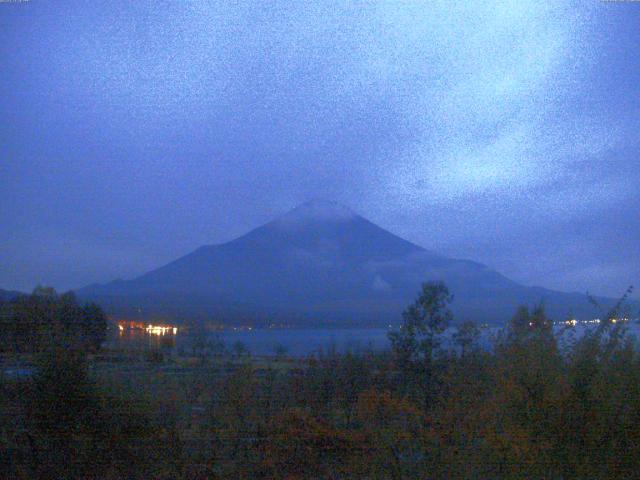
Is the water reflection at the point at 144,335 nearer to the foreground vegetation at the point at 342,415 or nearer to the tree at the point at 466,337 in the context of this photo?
the foreground vegetation at the point at 342,415

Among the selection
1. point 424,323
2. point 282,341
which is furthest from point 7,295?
point 424,323

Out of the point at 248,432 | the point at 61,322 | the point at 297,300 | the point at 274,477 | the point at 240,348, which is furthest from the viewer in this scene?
the point at 297,300

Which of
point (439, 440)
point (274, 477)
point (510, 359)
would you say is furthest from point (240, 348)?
point (510, 359)

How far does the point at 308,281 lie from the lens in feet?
55.2

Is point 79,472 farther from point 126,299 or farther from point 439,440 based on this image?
point 126,299

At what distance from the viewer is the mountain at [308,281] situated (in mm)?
13086

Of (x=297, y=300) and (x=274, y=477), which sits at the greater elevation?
(x=297, y=300)

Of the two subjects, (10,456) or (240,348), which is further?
(240,348)

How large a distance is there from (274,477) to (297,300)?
27.3 feet

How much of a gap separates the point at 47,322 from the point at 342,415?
4.12 meters

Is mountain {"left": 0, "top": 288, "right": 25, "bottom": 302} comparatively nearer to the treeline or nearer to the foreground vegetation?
the treeline

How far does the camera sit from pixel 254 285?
54.2 feet

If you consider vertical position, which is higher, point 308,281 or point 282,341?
point 308,281

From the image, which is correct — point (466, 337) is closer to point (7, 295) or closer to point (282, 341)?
point (282, 341)
